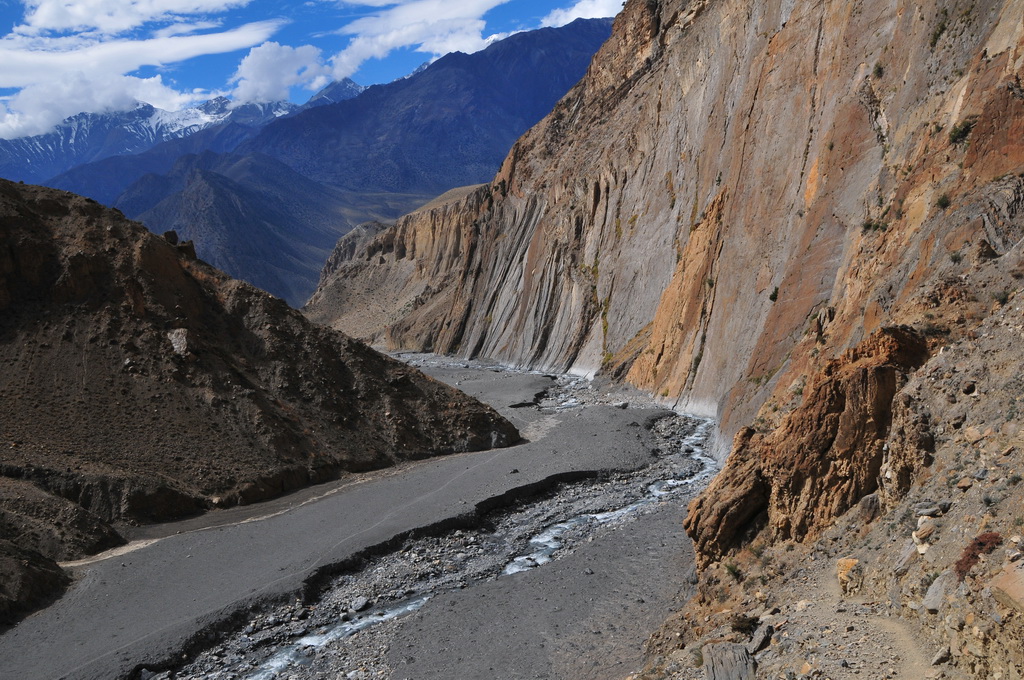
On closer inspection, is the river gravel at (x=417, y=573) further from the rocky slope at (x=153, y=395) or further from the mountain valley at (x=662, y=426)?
the rocky slope at (x=153, y=395)

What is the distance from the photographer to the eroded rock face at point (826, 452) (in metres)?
11.1

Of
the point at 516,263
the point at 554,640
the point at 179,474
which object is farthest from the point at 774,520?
the point at 516,263

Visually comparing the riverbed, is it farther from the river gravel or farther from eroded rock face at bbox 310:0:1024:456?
eroded rock face at bbox 310:0:1024:456

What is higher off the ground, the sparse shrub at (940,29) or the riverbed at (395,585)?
the sparse shrub at (940,29)

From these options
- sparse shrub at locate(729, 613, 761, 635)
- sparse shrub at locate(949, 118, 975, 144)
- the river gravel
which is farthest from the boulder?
sparse shrub at locate(949, 118, 975, 144)

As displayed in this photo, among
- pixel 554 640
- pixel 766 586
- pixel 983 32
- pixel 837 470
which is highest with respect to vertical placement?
pixel 983 32

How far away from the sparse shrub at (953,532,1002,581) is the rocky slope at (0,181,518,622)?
15.7 m

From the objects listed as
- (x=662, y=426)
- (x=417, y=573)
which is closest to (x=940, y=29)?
(x=662, y=426)

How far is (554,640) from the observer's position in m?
13.7

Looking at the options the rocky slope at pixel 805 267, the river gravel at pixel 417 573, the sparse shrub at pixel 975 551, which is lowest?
the river gravel at pixel 417 573

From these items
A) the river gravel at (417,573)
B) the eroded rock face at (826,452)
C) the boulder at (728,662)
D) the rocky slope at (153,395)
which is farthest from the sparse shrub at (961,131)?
Answer: the rocky slope at (153,395)

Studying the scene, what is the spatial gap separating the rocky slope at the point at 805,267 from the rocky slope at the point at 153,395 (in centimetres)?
1076

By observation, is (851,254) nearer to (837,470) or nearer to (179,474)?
(837,470)

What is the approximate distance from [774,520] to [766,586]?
1198mm
